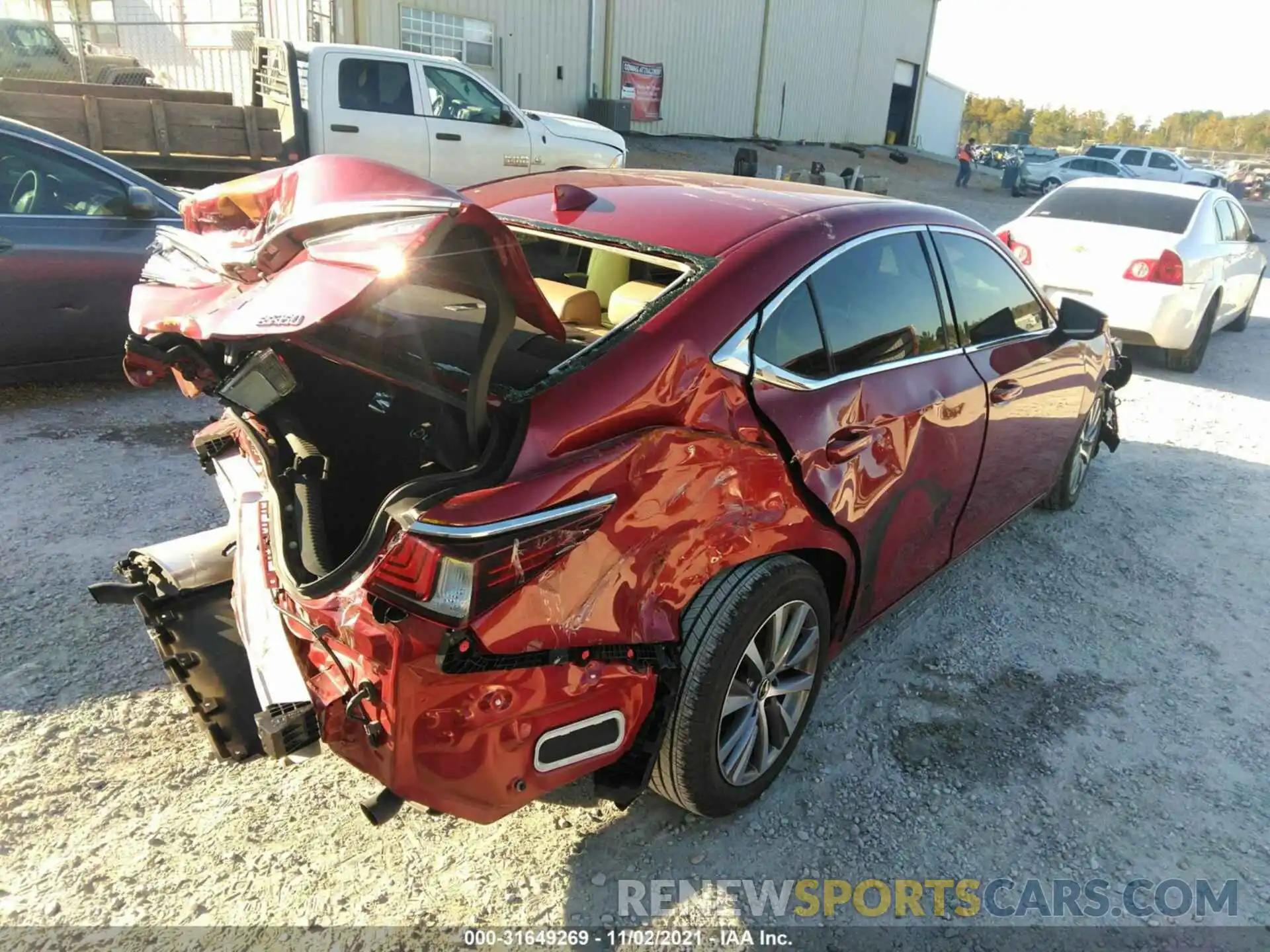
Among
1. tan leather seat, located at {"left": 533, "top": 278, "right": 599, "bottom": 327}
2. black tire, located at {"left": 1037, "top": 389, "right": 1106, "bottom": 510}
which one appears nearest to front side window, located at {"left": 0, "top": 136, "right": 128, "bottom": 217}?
tan leather seat, located at {"left": 533, "top": 278, "right": 599, "bottom": 327}

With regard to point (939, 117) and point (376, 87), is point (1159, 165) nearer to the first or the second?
point (939, 117)

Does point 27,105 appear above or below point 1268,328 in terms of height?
above

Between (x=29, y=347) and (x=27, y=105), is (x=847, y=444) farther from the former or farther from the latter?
(x=27, y=105)

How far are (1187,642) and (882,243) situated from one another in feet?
7.48

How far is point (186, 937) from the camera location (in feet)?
7.12

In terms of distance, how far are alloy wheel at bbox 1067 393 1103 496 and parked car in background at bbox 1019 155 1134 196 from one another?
2302cm

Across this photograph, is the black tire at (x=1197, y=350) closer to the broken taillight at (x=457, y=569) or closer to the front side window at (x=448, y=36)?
the broken taillight at (x=457, y=569)

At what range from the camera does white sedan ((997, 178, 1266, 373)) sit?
7.62 m

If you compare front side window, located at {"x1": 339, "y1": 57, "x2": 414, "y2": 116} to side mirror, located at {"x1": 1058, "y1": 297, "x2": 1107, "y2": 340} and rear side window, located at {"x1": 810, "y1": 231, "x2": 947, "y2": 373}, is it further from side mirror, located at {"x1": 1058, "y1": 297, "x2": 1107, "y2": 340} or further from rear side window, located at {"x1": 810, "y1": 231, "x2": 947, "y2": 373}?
rear side window, located at {"x1": 810, "y1": 231, "x2": 947, "y2": 373}

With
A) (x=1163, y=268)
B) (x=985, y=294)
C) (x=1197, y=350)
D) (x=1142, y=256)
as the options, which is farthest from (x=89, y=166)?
(x=1197, y=350)

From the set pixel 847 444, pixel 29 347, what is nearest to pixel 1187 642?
pixel 847 444

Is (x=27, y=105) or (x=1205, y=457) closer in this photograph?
(x=1205, y=457)

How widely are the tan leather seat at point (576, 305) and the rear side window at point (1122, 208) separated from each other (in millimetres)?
7039

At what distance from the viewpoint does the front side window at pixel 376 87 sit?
388 inches
